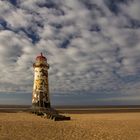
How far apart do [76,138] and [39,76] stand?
28.1ft

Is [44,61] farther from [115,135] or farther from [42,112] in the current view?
[115,135]

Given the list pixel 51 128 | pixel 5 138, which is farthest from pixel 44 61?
pixel 5 138

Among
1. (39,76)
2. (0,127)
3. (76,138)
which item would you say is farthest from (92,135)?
(39,76)

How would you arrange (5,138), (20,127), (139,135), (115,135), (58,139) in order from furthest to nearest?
(139,135) < (115,135) < (20,127) < (58,139) < (5,138)

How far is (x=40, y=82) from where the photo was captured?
19.9 m

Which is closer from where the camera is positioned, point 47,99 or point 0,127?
point 0,127

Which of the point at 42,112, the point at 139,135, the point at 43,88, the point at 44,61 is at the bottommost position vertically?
the point at 139,135

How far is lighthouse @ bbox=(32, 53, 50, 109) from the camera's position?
1982 cm

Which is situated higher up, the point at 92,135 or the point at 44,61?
the point at 44,61

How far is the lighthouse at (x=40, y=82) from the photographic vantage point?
780 inches

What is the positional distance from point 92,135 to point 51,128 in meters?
1.95

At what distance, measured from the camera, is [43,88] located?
1997 cm

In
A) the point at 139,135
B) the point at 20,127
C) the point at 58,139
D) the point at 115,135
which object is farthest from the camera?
the point at 139,135

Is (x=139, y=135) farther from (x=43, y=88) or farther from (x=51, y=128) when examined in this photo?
(x=43, y=88)
